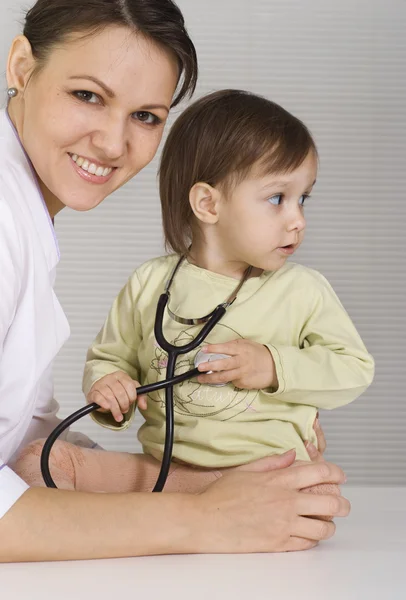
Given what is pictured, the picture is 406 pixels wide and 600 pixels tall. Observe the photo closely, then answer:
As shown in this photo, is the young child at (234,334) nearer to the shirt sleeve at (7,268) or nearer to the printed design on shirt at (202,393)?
the printed design on shirt at (202,393)

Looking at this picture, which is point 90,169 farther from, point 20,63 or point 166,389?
point 166,389

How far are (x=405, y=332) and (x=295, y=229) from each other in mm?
1987

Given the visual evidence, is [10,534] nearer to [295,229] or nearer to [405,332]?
[295,229]

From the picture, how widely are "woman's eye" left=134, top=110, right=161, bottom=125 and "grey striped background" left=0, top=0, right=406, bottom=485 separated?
192cm

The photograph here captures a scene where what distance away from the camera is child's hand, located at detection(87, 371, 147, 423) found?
155cm

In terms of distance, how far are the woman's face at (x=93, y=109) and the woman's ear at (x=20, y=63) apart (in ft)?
0.06

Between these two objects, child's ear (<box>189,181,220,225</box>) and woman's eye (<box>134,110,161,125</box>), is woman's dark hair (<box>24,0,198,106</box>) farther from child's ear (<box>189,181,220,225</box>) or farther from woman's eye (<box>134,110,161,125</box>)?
child's ear (<box>189,181,220,225</box>)

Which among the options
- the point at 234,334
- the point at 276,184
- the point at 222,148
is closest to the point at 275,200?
the point at 276,184

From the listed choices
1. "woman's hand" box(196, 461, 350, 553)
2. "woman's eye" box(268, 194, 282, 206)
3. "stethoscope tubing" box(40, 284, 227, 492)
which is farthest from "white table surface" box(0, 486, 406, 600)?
"woman's eye" box(268, 194, 282, 206)

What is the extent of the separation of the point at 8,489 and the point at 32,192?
499 mm

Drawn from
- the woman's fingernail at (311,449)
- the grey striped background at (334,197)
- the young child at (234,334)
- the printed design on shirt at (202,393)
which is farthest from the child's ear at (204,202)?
the grey striped background at (334,197)

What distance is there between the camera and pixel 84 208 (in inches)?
63.0

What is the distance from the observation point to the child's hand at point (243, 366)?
1.52 metres

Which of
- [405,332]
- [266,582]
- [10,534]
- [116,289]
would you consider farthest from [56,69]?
[405,332]
